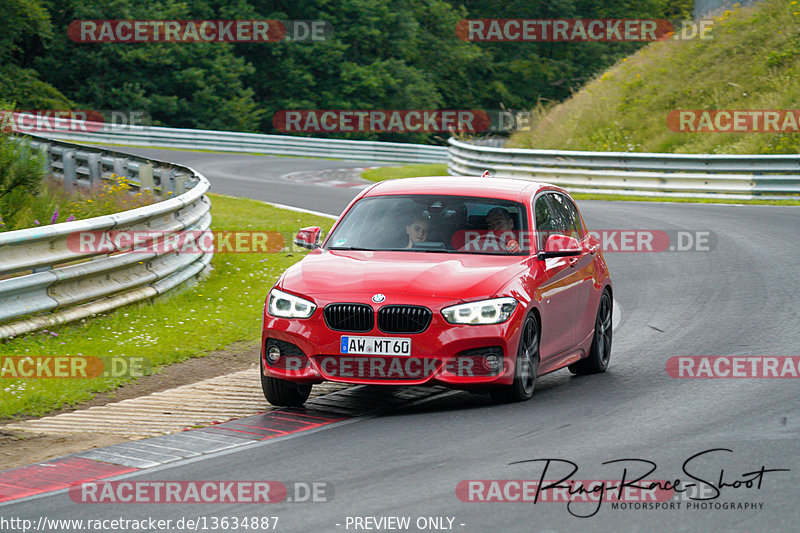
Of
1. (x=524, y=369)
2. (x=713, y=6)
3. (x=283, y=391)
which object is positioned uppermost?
(x=713, y=6)

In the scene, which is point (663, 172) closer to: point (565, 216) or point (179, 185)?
point (179, 185)

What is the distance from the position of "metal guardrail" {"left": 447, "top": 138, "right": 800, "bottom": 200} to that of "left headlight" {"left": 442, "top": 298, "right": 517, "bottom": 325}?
18651 millimetres

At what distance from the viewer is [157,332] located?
10.9 meters

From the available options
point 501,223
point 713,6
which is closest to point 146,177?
point 501,223

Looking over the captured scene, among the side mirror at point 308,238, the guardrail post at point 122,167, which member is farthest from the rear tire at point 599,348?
the guardrail post at point 122,167

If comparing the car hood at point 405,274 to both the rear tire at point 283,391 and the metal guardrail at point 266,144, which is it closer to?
the rear tire at point 283,391

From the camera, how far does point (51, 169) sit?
70.9ft

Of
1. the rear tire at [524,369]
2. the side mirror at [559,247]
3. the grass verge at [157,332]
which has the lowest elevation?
the grass verge at [157,332]

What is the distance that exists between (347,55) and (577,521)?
61.6 meters

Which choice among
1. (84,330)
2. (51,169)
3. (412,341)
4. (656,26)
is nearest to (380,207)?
(412,341)

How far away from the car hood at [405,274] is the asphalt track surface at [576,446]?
34.6 inches

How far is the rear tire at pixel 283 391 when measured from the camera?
8.32 metres

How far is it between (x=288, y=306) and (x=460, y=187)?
6.65ft

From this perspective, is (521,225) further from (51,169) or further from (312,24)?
(312,24)
